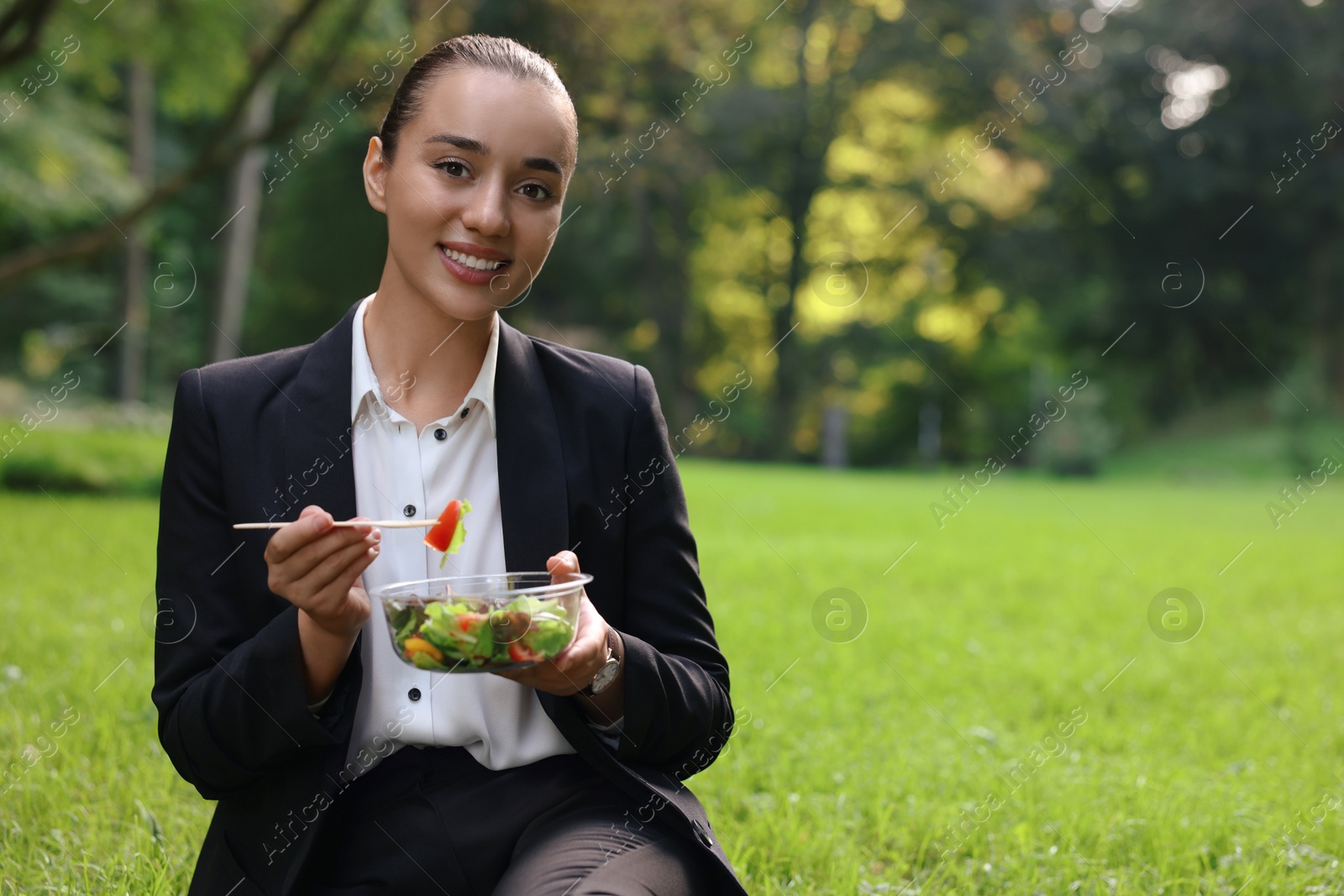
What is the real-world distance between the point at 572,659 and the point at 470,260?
75 centimetres

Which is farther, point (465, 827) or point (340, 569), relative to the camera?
point (465, 827)

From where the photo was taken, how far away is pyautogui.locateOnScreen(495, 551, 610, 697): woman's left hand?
1.79 m

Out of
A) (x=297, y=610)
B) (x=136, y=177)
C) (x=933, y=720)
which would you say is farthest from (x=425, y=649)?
(x=136, y=177)

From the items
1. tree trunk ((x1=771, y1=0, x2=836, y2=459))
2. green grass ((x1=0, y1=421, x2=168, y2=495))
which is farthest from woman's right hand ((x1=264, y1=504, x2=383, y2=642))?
tree trunk ((x1=771, y1=0, x2=836, y2=459))

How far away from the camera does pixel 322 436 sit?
209 cm

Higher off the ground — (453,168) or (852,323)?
(453,168)

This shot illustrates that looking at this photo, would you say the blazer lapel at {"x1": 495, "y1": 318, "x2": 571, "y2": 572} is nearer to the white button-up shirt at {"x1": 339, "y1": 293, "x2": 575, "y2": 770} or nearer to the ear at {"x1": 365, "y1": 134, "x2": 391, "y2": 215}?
the white button-up shirt at {"x1": 339, "y1": 293, "x2": 575, "y2": 770}

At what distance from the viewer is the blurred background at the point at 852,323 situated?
4.30 meters

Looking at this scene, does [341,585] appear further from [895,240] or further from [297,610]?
[895,240]

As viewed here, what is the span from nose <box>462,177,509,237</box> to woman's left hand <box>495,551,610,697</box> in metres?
0.61

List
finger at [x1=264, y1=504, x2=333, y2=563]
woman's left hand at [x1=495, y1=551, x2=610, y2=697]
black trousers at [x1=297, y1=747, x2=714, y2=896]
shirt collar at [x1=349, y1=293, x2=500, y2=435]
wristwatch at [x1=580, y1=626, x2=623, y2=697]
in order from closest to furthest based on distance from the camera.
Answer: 1. finger at [x1=264, y1=504, x2=333, y2=563]
2. woman's left hand at [x1=495, y1=551, x2=610, y2=697]
3. wristwatch at [x1=580, y1=626, x2=623, y2=697]
4. black trousers at [x1=297, y1=747, x2=714, y2=896]
5. shirt collar at [x1=349, y1=293, x2=500, y2=435]

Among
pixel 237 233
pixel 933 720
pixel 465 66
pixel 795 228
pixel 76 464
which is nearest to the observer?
pixel 465 66

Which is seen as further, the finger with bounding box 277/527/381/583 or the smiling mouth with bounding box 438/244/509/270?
the smiling mouth with bounding box 438/244/509/270

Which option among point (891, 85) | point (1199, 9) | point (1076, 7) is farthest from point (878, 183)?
point (1199, 9)
